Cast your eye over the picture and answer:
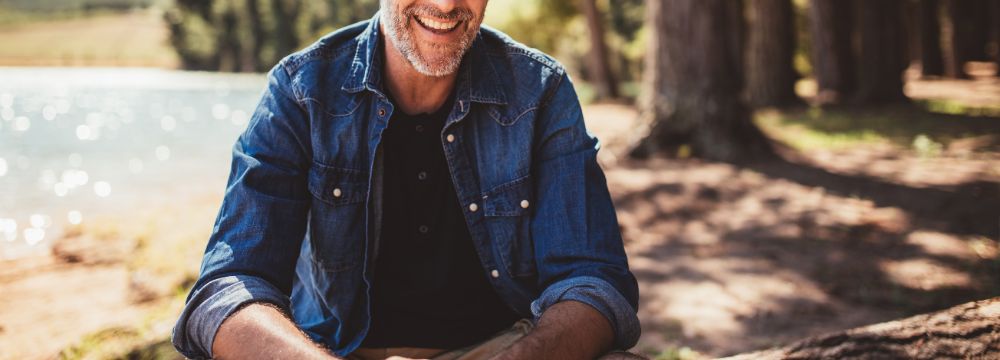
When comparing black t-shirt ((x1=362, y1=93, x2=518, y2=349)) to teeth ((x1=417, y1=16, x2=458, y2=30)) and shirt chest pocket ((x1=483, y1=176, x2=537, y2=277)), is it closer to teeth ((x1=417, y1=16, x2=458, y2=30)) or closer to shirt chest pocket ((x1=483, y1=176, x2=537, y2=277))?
shirt chest pocket ((x1=483, y1=176, x2=537, y2=277))

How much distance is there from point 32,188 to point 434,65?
31.8ft

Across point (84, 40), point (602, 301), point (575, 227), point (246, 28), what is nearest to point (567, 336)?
point (602, 301)

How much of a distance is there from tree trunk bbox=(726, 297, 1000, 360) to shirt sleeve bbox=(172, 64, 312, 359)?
4.36ft

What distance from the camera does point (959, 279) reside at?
4.27 m

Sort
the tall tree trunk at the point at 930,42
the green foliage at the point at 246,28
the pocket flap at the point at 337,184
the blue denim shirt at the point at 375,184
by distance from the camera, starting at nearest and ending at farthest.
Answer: the blue denim shirt at the point at 375,184, the pocket flap at the point at 337,184, the tall tree trunk at the point at 930,42, the green foliage at the point at 246,28

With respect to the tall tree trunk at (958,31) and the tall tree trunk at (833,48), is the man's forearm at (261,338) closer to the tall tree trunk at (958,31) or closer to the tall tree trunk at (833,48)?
the tall tree trunk at (833,48)

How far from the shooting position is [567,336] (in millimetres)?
1704

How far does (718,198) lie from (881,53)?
8.59 metres

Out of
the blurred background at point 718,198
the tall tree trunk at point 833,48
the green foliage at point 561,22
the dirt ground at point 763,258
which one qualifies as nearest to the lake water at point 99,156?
the blurred background at point 718,198

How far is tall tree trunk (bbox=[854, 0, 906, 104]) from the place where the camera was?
13.0 m

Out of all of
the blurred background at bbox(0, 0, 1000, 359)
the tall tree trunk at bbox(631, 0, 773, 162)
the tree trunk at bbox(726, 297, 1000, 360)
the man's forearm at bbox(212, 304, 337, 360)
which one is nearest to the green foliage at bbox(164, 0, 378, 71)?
the blurred background at bbox(0, 0, 1000, 359)

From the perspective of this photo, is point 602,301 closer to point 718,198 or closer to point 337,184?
point 337,184

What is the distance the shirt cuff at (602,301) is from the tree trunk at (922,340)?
1.26ft

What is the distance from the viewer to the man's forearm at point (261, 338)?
159cm
